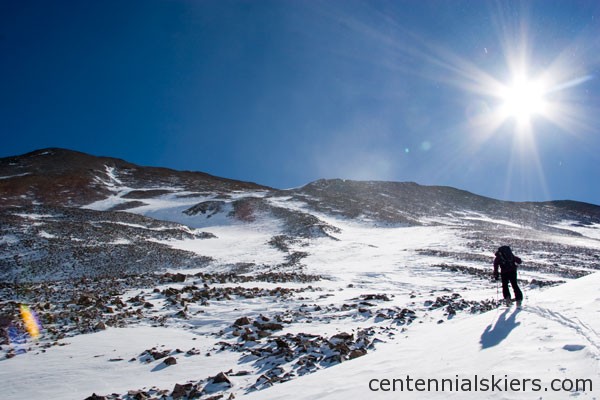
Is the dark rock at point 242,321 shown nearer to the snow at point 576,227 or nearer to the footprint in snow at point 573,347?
the footprint in snow at point 573,347

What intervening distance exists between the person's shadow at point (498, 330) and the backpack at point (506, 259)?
8.32 ft

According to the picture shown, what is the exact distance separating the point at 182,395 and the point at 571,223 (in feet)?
392

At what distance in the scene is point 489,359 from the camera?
5.79m

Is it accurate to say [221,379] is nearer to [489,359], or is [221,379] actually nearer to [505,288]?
[489,359]

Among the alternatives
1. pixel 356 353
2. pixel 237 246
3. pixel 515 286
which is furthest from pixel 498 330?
pixel 237 246

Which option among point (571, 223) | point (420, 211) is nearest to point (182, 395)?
point (420, 211)

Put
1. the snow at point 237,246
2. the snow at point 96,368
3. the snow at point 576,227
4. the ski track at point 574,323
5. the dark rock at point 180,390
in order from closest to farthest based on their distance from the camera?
the ski track at point 574,323 < the dark rock at point 180,390 < the snow at point 96,368 < the snow at point 237,246 < the snow at point 576,227

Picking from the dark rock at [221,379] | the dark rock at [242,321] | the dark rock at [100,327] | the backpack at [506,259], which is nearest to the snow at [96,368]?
the dark rock at [100,327]

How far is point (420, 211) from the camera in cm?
9075

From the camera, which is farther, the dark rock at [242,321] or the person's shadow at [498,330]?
the dark rock at [242,321]

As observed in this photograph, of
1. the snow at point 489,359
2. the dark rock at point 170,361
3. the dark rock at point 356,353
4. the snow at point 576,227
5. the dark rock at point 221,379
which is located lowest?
the dark rock at point 221,379

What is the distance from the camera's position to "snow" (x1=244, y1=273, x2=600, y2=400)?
482 cm

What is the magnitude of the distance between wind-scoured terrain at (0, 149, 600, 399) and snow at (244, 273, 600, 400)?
0.14ft

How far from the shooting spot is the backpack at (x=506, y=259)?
11.6 meters
